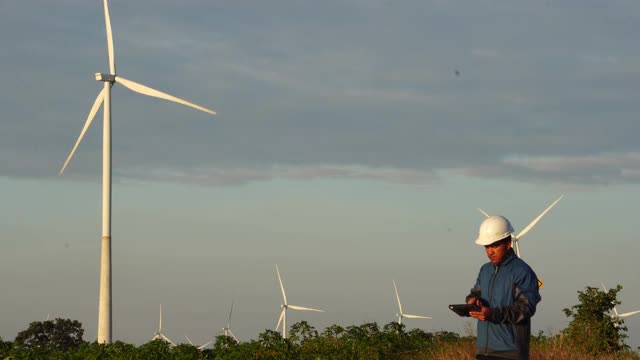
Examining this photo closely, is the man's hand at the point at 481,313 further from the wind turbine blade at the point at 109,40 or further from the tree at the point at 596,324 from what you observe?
the wind turbine blade at the point at 109,40

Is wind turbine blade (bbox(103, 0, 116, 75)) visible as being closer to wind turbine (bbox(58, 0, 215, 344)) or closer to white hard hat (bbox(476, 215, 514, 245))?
wind turbine (bbox(58, 0, 215, 344))

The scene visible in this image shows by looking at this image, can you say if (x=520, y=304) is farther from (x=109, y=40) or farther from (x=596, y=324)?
(x=109, y=40)

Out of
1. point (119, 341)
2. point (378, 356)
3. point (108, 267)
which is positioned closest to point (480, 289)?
point (378, 356)

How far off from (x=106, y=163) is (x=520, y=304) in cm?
2613

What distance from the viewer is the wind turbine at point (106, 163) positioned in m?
34.4

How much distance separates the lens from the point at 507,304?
12.9m

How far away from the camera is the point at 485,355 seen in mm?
13297

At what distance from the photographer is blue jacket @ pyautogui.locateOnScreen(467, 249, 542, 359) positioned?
41.8 feet

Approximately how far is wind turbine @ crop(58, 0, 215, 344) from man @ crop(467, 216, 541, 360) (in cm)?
1966

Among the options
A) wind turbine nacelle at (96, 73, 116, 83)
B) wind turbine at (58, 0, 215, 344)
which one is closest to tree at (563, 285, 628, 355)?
wind turbine at (58, 0, 215, 344)

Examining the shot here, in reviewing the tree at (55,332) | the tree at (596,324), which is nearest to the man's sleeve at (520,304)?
the tree at (596,324)

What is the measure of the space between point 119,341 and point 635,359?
11516 millimetres

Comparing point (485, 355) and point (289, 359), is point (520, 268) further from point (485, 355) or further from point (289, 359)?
point (289, 359)

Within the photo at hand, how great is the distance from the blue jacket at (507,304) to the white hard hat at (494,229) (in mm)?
325
